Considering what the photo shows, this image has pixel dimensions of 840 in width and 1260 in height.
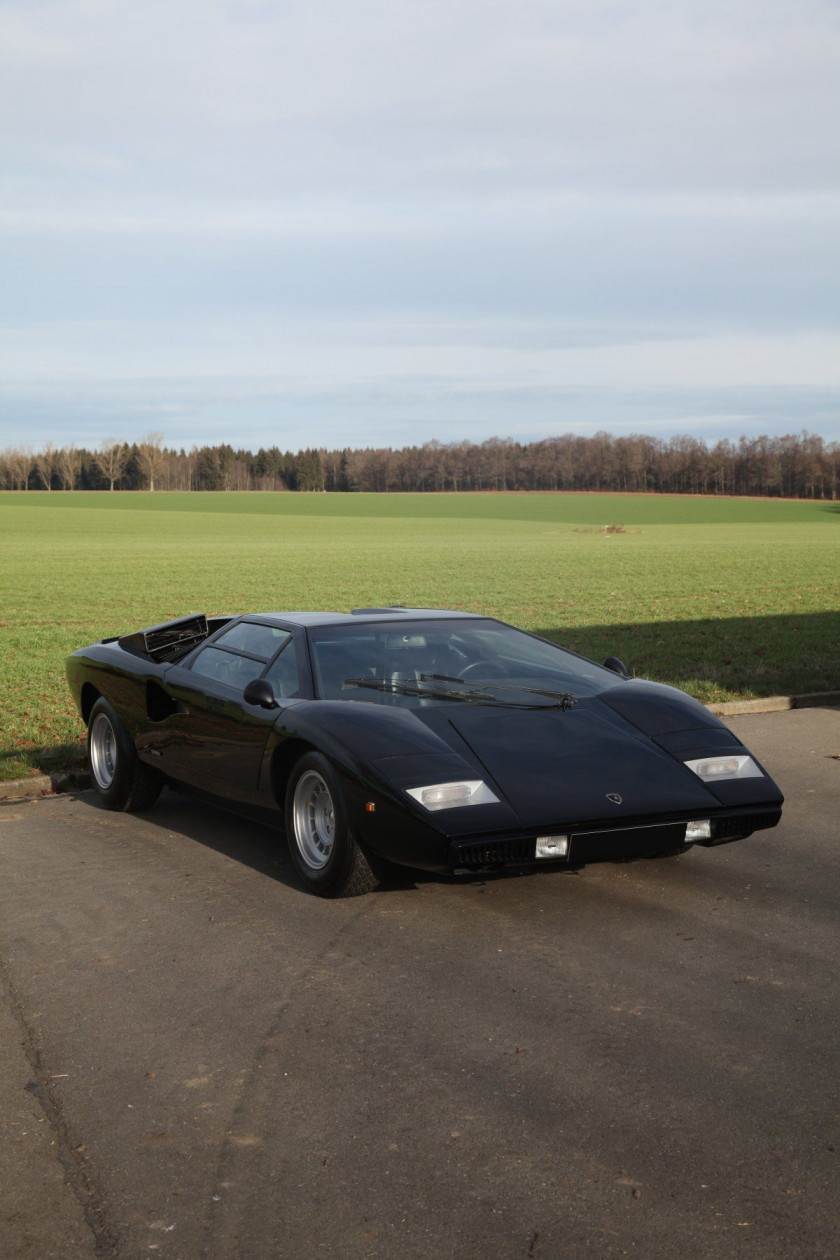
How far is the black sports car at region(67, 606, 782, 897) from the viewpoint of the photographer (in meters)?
5.18

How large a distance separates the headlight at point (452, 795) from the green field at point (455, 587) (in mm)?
4326

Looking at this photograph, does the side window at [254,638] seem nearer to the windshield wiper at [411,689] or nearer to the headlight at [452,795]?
the windshield wiper at [411,689]

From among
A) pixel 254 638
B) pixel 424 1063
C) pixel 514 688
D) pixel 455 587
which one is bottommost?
pixel 455 587

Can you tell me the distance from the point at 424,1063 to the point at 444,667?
2.78 meters

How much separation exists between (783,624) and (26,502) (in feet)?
334

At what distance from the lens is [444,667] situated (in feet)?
21.1

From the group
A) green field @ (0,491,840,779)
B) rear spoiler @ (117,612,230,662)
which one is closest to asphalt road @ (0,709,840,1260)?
rear spoiler @ (117,612,230,662)

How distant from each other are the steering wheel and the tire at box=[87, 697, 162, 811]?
2.15 meters

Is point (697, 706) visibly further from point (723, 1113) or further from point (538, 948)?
point (723, 1113)

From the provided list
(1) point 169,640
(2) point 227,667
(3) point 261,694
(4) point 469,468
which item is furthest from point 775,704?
(4) point 469,468

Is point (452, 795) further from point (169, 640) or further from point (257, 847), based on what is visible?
point (169, 640)

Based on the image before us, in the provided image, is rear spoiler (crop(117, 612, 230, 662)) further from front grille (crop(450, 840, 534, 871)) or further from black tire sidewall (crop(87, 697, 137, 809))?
front grille (crop(450, 840, 534, 871))

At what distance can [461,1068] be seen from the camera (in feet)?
12.7

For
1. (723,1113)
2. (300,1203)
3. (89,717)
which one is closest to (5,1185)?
(300,1203)
